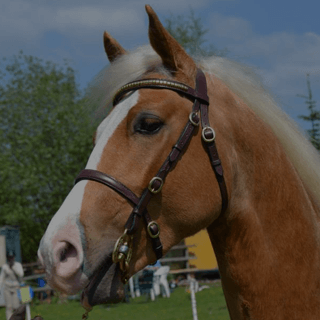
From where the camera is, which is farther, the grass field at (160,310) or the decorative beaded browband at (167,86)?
the grass field at (160,310)

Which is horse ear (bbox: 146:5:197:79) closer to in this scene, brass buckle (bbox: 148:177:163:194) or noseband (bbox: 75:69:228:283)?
noseband (bbox: 75:69:228:283)

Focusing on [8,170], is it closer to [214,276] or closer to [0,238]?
[0,238]

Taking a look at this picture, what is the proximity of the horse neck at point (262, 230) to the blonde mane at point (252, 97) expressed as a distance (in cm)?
11

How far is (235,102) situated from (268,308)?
1.02 m

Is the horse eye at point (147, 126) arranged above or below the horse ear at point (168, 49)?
below

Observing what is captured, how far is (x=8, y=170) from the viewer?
26922 mm

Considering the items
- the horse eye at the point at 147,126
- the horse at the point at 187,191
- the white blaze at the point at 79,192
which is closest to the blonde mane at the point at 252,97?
the horse at the point at 187,191

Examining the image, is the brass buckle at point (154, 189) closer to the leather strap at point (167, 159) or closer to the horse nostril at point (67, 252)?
the leather strap at point (167, 159)

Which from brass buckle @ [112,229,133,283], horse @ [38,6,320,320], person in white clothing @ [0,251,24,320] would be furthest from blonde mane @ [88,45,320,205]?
person in white clothing @ [0,251,24,320]

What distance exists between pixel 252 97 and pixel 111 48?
83 centimetres

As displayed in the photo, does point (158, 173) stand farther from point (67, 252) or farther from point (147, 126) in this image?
point (67, 252)

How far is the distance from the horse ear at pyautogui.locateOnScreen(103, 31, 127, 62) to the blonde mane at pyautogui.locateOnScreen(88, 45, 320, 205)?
15cm

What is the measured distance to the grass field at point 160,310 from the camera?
13464 millimetres

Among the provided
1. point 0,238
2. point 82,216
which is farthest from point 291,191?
point 0,238
